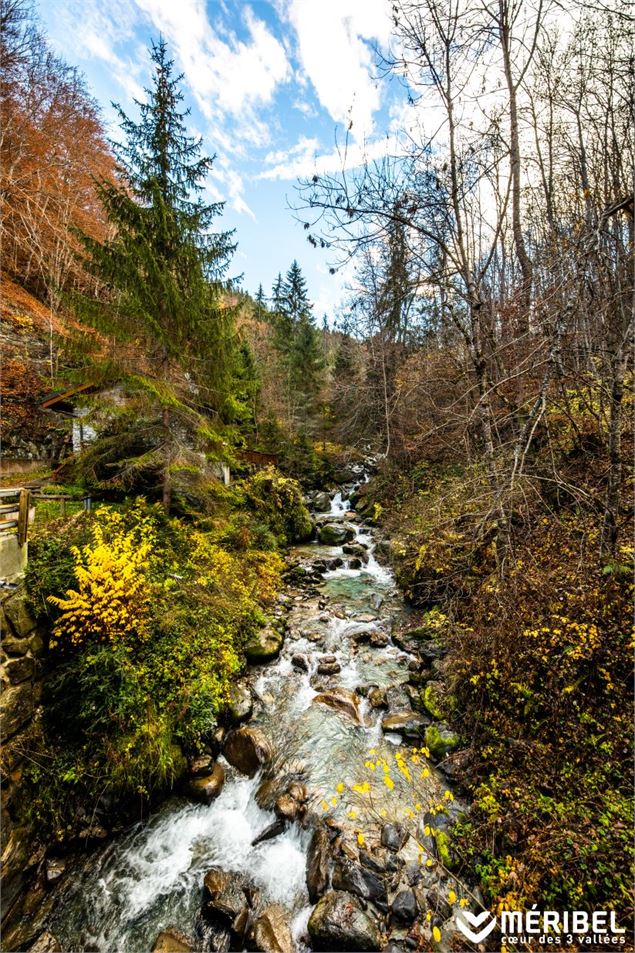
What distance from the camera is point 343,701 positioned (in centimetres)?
634

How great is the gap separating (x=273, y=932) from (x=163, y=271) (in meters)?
11.1

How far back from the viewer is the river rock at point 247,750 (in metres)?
5.27

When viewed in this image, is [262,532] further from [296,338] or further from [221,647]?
[296,338]

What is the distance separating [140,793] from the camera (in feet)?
14.9

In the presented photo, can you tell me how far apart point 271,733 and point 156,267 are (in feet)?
32.3

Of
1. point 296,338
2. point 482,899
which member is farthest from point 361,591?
point 296,338

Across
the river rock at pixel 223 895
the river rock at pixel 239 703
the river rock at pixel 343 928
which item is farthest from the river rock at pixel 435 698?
the river rock at pixel 223 895

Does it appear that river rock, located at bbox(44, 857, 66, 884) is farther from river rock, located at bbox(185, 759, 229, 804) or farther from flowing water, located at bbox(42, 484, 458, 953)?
river rock, located at bbox(185, 759, 229, 804)

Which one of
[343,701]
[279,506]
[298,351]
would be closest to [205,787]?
[343,701]

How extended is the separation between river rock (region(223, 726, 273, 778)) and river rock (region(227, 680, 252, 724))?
0.24 meters

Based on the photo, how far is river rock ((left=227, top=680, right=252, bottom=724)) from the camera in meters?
5.91

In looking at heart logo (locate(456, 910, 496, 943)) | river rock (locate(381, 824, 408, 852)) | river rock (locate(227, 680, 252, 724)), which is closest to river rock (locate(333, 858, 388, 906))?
river rock (locate(381, 824, 408, 852))

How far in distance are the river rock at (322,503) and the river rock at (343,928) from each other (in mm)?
15530

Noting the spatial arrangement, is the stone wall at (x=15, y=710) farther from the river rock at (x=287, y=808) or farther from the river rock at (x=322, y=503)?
the river rock at (x=322, y=503)
